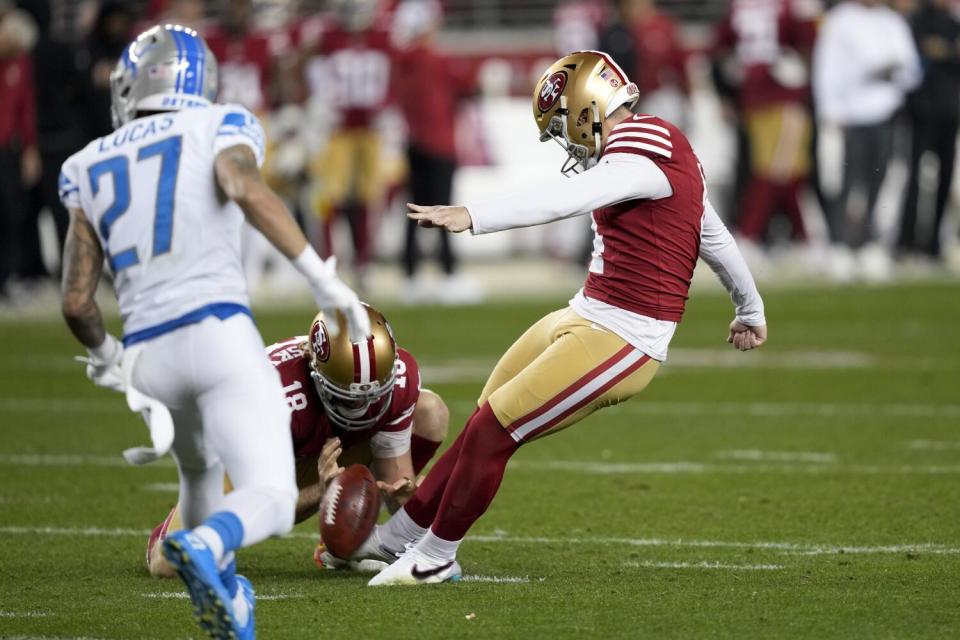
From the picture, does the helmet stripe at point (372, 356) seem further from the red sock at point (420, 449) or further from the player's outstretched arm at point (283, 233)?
the player's outstretched arm at point (283, 233)

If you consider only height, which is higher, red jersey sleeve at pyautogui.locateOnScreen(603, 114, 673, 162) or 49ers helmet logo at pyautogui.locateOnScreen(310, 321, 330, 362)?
red jersey sleeve at pyautogui.locateOnScreen(603, 114, 673, 162)

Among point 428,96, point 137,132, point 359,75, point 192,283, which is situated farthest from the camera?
point 359,75

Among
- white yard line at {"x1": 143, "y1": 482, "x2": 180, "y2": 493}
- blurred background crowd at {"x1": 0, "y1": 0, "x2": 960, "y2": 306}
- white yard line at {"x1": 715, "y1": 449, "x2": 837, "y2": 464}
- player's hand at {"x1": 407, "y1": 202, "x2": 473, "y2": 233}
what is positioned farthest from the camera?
blurred background crowd at {"x1": 0, "y1": 0, "x2": 960, "y2": 306}

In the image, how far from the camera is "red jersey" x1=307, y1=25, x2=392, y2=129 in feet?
48.0

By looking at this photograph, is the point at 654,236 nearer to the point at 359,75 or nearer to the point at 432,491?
the point at 432,491

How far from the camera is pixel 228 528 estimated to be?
3.74m

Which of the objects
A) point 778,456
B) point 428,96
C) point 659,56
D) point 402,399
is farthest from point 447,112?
point 402,399

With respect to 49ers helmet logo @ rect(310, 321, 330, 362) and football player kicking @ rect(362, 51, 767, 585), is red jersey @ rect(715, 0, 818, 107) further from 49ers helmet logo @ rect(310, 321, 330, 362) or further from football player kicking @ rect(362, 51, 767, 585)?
49ers helmet logo @ rect(310, 321, 330, 362)

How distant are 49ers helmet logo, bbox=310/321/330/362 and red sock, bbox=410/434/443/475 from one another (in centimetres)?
68

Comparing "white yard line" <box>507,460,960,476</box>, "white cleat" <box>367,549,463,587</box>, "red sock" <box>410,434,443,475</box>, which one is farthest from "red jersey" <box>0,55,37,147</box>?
"white cleat" <box>367,549,463,587</box>

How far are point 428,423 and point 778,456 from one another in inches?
82.8

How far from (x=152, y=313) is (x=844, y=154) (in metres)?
11.5

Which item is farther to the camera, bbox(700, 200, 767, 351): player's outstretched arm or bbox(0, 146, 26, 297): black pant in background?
bbox(0, 146, 26, 297): black pant in background

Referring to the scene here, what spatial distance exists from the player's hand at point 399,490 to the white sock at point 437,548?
17.9 inches
